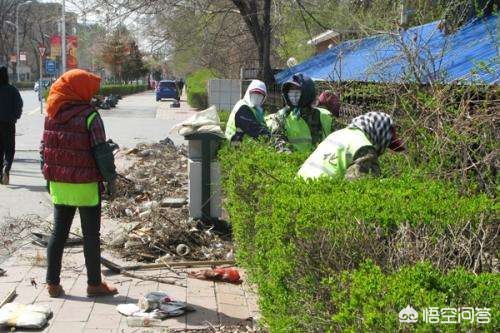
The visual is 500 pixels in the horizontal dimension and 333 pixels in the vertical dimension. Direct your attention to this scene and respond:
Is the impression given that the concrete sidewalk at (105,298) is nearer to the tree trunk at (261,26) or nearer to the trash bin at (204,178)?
the trash bin at (204,178)

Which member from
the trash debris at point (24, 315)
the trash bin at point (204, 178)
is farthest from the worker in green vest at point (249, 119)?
the trash debris at point (24, 315)

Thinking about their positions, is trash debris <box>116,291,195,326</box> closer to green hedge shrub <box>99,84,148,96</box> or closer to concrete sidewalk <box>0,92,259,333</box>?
concrete sidewalk <box>0,92,259,333</box>

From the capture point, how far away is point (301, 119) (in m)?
7.08

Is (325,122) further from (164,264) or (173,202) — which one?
(173,202)

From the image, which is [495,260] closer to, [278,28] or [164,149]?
[164,149]

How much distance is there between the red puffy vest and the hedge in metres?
1.57

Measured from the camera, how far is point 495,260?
11.0ft

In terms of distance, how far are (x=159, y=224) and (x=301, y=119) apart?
6.10ft

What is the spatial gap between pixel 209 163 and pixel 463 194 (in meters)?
3.76

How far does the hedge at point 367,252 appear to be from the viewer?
A: 2.41 m

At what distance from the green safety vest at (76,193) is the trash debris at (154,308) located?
0.85 metres

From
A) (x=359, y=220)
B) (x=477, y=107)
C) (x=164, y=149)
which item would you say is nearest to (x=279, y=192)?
(x=359, y=220)

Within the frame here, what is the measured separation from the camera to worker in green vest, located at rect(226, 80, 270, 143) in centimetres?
740

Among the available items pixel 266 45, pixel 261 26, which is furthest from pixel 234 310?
pixel 261 26
